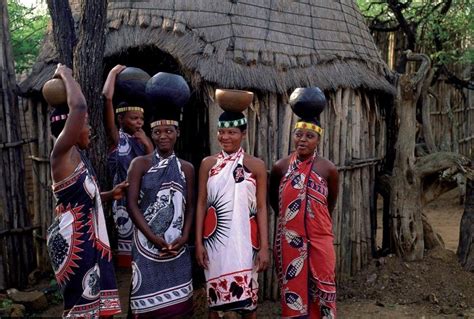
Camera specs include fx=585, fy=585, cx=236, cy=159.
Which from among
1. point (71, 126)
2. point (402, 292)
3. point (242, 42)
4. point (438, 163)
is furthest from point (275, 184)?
point (438, 163)

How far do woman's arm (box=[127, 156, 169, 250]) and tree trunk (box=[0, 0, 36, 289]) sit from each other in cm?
258

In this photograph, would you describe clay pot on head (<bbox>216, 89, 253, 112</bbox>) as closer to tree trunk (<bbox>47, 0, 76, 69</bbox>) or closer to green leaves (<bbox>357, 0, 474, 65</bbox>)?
tree trunk (<bbox>47, 0, 76, 69</bbox>)

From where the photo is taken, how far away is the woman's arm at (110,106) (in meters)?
4.14

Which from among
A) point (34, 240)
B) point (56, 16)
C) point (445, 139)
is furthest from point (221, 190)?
point (445, 139)

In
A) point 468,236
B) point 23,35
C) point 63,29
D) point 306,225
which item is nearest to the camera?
point 306,225

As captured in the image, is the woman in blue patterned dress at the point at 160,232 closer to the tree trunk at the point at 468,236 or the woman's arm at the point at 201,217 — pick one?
the woman's arm at the point at 201,217

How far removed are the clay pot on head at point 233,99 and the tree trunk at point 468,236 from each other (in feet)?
11.4

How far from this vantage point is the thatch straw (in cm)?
504

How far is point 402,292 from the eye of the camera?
5.57m

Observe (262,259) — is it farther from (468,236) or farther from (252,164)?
(468,236)

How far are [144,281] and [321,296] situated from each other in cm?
119

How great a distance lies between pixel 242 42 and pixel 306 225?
207 centimetres

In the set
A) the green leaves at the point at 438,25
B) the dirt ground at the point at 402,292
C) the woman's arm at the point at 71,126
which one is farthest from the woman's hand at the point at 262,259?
the green leaves at the point at 438,25

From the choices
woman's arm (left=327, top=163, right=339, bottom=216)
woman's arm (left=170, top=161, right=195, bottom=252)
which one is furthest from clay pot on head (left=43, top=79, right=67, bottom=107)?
woman's arm (left=327, top=163, right=339, bottom=216)
